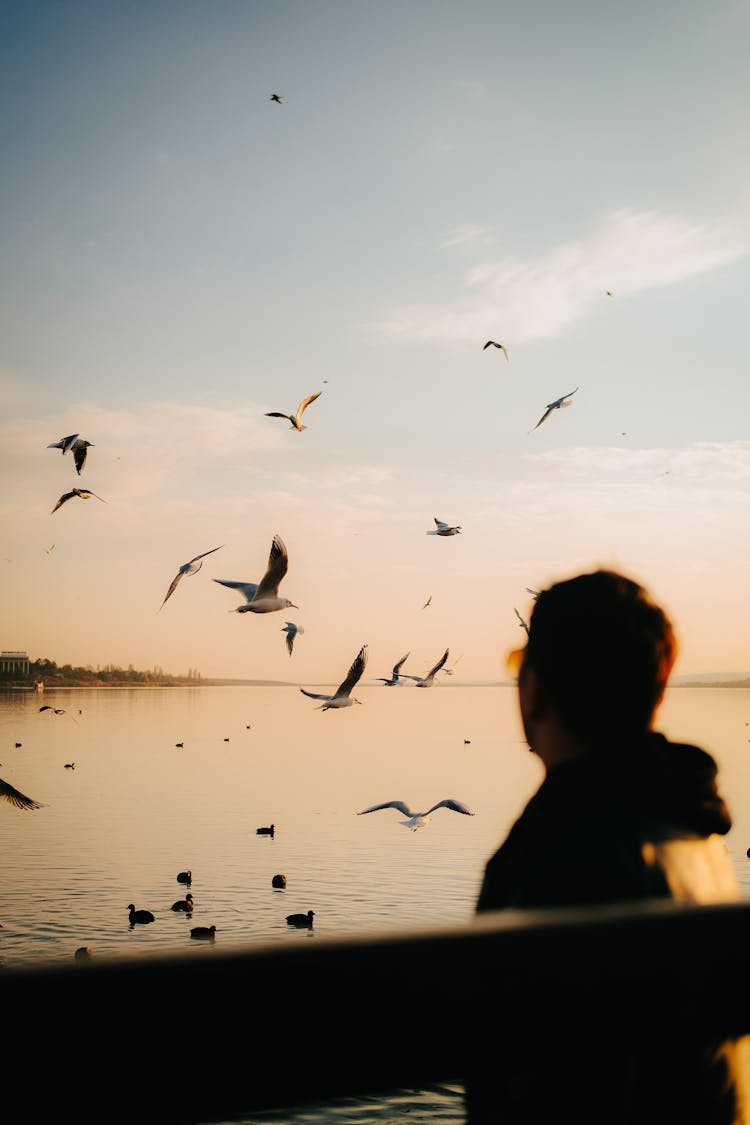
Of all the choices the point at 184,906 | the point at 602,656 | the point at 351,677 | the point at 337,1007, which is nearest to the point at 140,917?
the point at 184,906

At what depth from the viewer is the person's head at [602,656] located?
7.43ft

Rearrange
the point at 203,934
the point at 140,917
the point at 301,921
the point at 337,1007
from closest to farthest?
the point at 337,1007, the point at 203,934, the point at 301,921, the point at 140,917

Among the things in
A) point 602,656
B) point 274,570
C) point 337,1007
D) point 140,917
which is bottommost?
point 140,917

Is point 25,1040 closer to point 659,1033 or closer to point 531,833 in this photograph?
point 659,1033

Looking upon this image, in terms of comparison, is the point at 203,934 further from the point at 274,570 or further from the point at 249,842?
the point at 249,842

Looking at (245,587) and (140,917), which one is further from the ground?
(245,587)

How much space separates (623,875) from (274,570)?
39.3ft

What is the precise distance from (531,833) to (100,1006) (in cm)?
118

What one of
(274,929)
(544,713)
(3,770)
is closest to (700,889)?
(544,713)

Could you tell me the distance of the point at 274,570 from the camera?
13766 millimetres

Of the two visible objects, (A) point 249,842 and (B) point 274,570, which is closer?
(B) point 274,570

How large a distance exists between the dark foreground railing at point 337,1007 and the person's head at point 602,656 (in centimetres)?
93

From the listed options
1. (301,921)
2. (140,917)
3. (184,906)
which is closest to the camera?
(301,921)

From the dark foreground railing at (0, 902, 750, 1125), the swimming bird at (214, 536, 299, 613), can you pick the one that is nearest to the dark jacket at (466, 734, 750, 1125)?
the dark foreground railing at (0, 902, 750, 1125)
